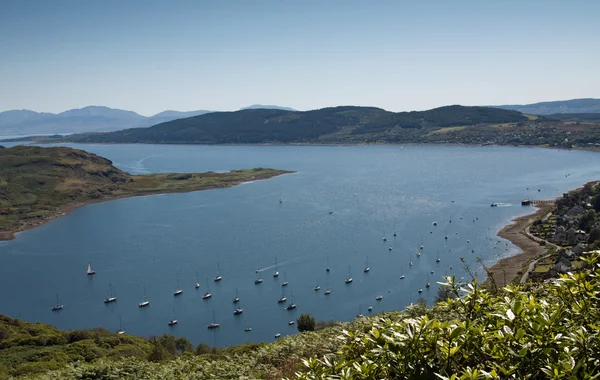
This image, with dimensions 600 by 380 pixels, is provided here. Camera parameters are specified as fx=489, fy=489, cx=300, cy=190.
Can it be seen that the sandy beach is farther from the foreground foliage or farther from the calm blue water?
the foreground foliage

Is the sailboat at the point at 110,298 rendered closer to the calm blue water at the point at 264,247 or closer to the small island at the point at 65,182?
the calm blue water at the point at 264,247

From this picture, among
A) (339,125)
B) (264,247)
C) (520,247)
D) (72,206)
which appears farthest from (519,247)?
(339,125)

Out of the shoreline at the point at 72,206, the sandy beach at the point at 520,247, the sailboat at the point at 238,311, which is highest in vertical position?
the shoreline at the point at 72,206

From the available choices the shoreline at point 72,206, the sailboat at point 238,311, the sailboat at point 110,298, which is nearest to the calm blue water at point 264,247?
the sailboat at point 238,311

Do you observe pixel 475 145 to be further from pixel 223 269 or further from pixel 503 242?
pixel 223 269

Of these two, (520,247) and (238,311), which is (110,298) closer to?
(238,311)

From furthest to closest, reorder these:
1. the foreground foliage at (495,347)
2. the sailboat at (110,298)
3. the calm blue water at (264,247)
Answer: the sailboat at (110,298) < the calm blue water at (264,247) < the foreground foliage at (495,347)

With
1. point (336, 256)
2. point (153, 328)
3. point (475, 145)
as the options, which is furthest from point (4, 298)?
point (475, 145)
